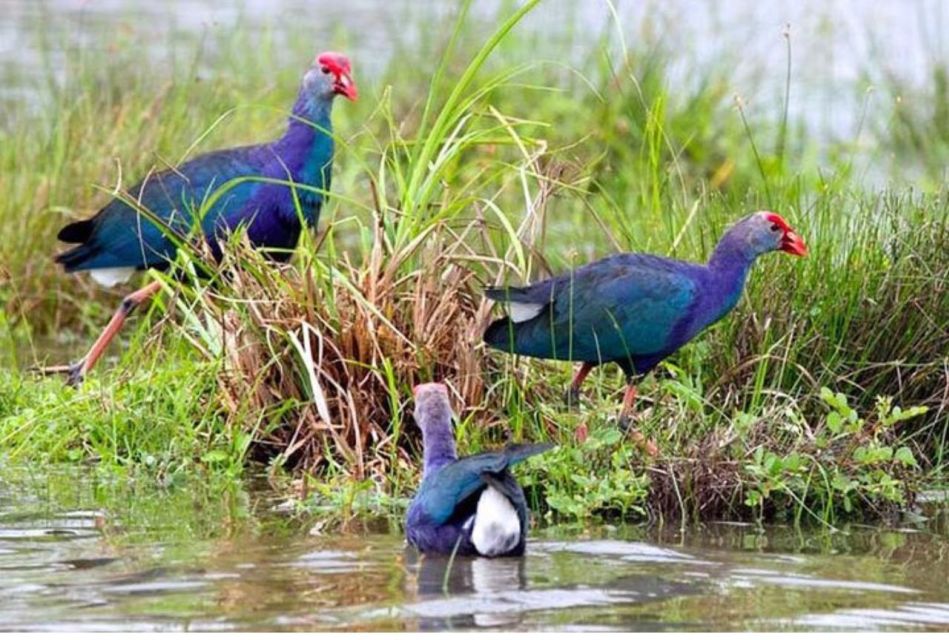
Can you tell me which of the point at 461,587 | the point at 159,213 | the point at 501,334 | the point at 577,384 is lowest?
the point at 461,587

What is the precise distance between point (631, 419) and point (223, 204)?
198 centimetres

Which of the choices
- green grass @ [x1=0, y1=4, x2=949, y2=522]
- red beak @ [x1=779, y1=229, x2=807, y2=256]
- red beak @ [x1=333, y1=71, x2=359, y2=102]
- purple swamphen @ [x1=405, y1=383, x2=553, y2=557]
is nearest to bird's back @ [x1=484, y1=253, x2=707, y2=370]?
green grass @ [x1=0, y1=4, x2=949, y2=522]

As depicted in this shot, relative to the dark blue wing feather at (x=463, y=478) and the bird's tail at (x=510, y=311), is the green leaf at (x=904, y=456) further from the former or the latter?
the dark blue wing feather at (x=463, y=478)

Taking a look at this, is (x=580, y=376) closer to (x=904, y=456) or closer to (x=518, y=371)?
(x=518, y=371)

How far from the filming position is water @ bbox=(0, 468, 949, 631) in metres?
4.69

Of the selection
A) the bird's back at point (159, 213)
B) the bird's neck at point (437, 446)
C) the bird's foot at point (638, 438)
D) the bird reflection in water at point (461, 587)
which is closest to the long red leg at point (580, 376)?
the bird's foot at point (638, 438)

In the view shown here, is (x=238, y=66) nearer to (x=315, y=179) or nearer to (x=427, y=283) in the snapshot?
(x=315, y=179)

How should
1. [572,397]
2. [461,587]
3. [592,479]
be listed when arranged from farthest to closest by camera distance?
[572,397]
[592,479]
[461,587]

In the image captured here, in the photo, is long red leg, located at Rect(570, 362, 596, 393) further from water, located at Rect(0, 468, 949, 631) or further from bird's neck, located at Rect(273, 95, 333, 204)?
bird's neck, located at Rect(273, 95, 333, 204)

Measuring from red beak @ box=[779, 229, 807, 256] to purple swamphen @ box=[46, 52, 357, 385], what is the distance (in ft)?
5.79

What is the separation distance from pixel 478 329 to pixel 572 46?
583 centimetres

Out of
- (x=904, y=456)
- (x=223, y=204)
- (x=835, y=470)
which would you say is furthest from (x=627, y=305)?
(x=223, y=204)

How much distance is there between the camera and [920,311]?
661 centimetres

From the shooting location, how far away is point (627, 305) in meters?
6.30
